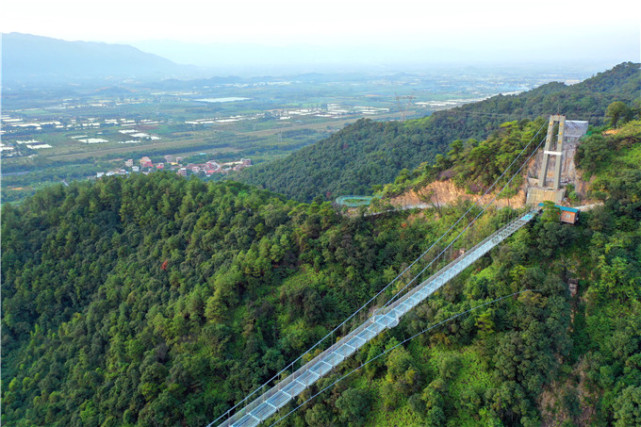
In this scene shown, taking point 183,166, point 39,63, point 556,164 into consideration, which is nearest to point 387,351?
point 556,164

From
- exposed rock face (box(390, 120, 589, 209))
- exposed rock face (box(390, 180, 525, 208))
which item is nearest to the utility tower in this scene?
exposed rock face (box(390, 120, 589, 209))

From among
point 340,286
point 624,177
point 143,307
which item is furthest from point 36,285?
point 624,177

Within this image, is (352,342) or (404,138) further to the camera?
(404,138)

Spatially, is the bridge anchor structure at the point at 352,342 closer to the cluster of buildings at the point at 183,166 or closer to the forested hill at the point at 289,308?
the forested hill at the point at 289,308

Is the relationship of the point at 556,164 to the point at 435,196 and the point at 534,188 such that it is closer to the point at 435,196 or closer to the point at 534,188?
the point at 534,188

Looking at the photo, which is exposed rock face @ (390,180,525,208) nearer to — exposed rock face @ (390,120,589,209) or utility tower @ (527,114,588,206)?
exposed rock face @ (390,120,589,209)

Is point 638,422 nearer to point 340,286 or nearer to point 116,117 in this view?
point 340,286

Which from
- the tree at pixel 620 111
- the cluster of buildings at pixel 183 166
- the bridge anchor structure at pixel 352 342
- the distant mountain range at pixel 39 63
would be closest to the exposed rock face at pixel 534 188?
the bridge anchor structure at pixel 352 342
